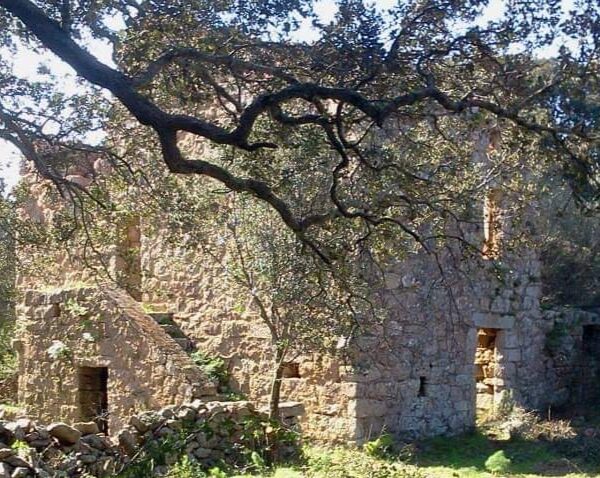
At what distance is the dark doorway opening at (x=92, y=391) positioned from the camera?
12898 mm

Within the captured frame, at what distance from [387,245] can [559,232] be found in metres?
9.95

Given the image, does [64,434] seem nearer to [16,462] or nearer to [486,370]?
[16,462]

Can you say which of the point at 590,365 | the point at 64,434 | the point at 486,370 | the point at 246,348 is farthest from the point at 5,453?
the point at 590,365

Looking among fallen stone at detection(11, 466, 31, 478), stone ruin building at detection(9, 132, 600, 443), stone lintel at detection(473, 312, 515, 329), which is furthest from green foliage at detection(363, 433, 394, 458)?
fallen stone at detection(11, 466, 31, 478)

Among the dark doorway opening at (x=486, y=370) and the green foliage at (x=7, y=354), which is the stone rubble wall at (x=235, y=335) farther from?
the dark doorway opening at (x=486, y=370)

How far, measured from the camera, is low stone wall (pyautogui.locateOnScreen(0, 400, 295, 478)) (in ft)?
27.6

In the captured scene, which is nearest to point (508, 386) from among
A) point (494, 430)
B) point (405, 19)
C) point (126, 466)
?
point (494, 430)

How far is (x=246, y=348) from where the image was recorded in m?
12.8

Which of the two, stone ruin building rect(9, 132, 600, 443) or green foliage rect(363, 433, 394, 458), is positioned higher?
stone ruin building rect(9, 132, 600, 443)

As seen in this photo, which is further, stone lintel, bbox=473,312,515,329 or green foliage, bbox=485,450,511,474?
stone lintel, bbox=473,312,515,329

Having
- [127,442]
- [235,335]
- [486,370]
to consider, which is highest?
[235,335]

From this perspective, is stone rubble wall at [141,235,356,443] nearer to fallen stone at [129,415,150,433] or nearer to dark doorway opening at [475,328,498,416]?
fallen stone at [129,415,150,433]

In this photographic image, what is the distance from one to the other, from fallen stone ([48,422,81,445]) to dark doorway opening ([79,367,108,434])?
3984 millimetres

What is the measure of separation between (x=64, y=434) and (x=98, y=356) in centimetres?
366
